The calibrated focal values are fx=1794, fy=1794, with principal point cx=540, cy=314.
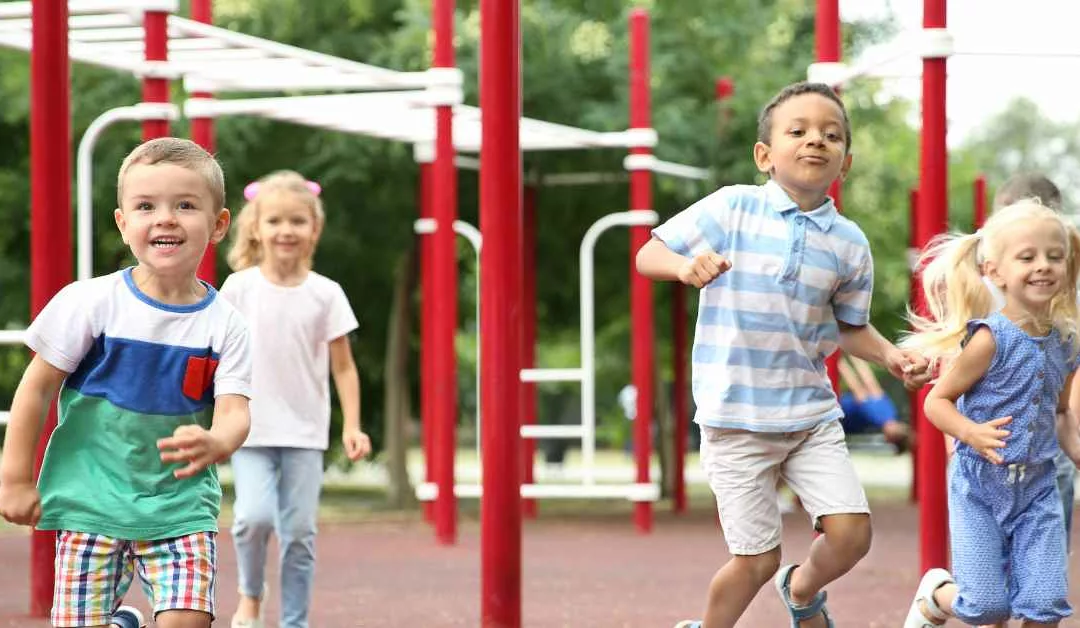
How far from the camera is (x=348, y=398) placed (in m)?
5.93

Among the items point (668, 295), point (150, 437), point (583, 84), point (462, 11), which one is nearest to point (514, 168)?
point (150, 437)

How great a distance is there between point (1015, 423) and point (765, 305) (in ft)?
2.51

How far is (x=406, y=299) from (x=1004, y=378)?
1096 cm

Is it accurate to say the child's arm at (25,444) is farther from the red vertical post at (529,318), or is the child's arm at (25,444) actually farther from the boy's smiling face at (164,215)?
the red vertical post at (529,318)

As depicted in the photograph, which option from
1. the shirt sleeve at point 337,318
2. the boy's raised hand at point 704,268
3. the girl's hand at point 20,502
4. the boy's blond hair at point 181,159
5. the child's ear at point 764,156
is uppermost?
the child's ear at point 764,156

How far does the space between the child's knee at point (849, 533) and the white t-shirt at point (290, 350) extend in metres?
1.84

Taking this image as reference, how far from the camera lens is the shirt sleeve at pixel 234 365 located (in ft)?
12.7

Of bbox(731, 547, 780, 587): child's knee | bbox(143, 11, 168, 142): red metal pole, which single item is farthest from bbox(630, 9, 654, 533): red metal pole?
bbox(731, 547, 780, 587): child's knee

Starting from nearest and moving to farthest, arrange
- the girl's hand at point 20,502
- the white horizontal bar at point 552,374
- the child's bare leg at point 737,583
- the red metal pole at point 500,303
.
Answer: the girl's hand at point 20,502
the child's bare leg at point 737,583
the red metal pole at point 500,303
the white horizontal bar at point 552,374

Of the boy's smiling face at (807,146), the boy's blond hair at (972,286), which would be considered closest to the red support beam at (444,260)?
the boy's blond hair at (972,286)

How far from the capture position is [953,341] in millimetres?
5012

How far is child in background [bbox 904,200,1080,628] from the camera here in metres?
4.76

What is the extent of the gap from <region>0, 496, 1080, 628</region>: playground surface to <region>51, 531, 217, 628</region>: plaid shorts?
2633 mm

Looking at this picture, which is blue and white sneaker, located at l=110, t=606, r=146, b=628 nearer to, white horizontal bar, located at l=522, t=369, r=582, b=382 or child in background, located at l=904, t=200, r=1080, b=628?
child in background, located at l=904, t=200, r=1080, b=628
